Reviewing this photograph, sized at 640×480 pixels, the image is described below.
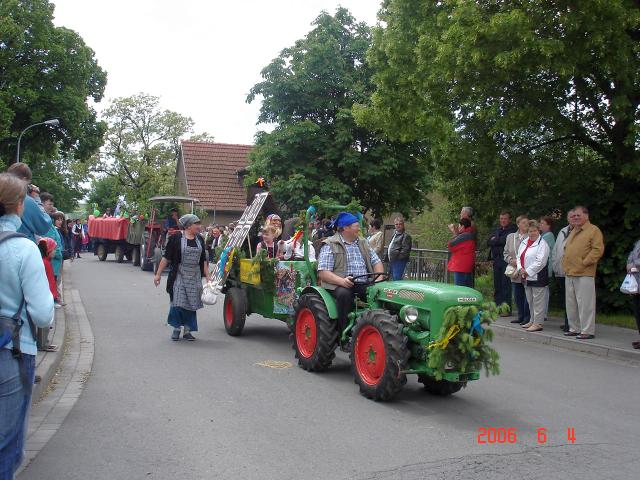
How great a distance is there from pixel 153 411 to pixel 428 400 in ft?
8.95

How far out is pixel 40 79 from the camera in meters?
38.0

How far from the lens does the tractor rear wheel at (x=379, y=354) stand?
20.7 feet

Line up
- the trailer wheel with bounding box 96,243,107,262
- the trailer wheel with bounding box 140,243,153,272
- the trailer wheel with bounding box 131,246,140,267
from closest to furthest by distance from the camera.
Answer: the trailer wheel with bounding box 140,243,153,272, the trailer wheel with bounding box 131,246,140,267, the trailer wheel with bounding box 96,243,107,262

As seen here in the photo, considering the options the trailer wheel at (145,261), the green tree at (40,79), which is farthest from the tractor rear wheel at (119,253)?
the green tree at (40,79)

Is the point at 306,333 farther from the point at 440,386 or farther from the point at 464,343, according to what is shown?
the point at 464,343

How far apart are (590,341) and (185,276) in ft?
20.7

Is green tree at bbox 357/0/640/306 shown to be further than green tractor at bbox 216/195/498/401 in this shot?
Yes

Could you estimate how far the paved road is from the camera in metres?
4.82

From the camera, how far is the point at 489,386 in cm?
752

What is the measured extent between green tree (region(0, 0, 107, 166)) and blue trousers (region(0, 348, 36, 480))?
34.6 m

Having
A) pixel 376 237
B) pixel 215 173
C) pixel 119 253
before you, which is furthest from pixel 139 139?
pixel 376 237

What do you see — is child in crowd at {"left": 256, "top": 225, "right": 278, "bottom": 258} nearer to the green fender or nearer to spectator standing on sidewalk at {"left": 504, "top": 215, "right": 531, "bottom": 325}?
the green fender

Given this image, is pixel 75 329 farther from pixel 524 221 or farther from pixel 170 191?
pixel 170 191

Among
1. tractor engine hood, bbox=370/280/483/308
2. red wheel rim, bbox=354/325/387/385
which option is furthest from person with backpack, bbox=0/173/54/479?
tractor engine hood, bbox=370/280/483/308
